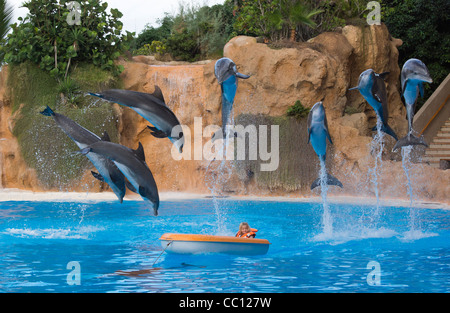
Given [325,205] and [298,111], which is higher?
[298,111]

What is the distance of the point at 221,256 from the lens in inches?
315

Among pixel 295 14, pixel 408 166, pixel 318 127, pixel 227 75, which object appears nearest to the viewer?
pixel 227 75

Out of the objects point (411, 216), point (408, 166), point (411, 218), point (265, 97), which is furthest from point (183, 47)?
point (411, 218)

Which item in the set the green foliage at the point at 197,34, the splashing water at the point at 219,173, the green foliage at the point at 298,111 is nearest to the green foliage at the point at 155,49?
the green foliage at the point at 197,34

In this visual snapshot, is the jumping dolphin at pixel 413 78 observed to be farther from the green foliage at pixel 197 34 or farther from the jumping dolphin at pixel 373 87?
the green foliage at pixel 197 34

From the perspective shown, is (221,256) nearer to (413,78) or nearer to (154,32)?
(413,78)

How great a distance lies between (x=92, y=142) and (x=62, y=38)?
11.8 m

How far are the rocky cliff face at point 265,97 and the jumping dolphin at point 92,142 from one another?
8.86m

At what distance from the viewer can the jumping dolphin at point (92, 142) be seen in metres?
7.90
